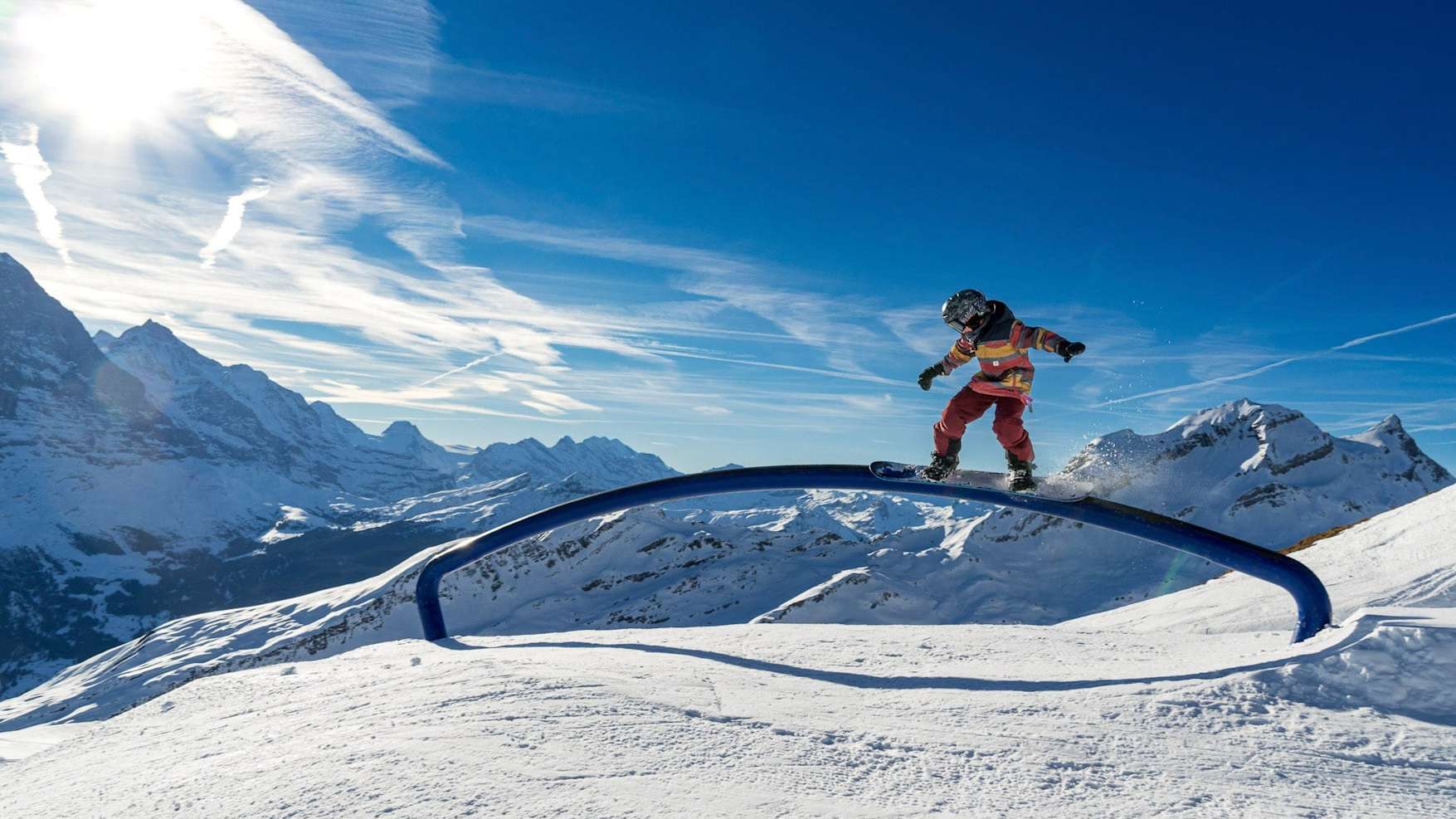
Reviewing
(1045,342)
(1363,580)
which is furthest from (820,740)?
(1363,580)

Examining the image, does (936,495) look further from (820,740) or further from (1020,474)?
(820,740)

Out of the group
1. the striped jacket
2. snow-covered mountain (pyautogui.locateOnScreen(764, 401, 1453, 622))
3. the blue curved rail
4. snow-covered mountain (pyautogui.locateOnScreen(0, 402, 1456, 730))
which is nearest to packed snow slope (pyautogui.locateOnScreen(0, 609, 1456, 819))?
the blue curved rail

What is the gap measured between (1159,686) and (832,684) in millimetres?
2454

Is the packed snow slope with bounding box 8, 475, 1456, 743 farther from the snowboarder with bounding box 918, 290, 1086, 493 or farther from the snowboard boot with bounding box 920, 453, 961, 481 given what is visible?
the snowboarder with bounding box 918, 290, 1086, 493

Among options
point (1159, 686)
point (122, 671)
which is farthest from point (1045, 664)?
point (122, 671)

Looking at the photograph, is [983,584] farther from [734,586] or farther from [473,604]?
[473,604]

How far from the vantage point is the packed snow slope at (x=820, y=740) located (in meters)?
3.93

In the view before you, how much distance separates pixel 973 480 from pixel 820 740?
5.72m

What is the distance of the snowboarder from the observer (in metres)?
7.44

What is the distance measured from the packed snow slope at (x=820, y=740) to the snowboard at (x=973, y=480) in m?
2.23

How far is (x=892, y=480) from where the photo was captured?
32.1 feet

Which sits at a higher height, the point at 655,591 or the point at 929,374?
the point at 929,374

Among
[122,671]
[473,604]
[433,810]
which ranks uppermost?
[433,810]

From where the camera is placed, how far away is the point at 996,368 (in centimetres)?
770
